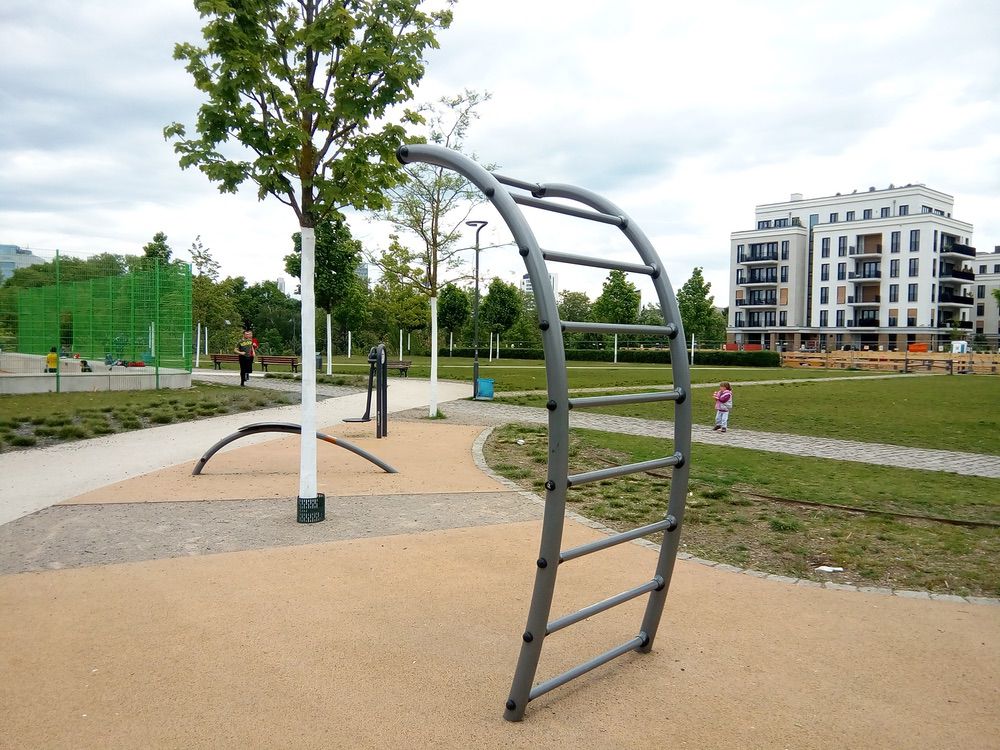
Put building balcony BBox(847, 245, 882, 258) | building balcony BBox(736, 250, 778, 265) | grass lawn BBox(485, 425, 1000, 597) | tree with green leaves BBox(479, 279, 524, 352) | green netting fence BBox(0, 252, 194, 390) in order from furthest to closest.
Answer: building balcony BBox(736, 250, 778, 265) < building balcony BBox(847, 245, 882, 258) < tree with green leaves BBox(479, 279, 524, 352) < green netting fence BBox(0, 252, 194, 390) < grass lawn BBox(485, 425, 1000, 597)

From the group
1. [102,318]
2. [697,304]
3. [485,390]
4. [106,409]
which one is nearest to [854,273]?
[697,304]

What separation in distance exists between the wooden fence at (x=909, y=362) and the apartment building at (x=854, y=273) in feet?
64.8

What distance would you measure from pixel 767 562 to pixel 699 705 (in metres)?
2.24

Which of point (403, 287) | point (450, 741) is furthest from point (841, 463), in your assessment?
point (403, 287)

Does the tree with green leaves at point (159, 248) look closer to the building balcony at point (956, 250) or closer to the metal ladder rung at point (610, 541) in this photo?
the metal ladder rung at point (610, 541)

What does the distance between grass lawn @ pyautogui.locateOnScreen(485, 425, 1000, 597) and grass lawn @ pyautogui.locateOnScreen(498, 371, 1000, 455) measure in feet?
11.7

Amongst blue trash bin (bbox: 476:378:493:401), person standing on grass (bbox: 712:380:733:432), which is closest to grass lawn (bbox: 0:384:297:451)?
blue trash bin (bbox: 476:378:493:401)

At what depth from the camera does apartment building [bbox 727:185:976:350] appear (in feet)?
204

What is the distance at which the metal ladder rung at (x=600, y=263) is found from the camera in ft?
10.1

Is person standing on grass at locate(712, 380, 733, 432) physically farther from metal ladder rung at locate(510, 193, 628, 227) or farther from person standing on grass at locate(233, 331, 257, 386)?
person standing on grass at locate(233, 331, 257, 386)

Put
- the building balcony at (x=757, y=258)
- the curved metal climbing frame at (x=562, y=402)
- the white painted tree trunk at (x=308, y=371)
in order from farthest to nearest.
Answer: the building balcony at (x=757, y=258)
the white painted tree trunk at (x=308, y=371)
the curved metal climbing frame at (x=562, y=402)

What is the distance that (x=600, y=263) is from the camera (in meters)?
3.30

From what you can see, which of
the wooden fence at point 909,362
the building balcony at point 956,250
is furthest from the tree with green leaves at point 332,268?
the building balcony at point 956,250

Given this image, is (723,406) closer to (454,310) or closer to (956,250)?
(454,310)
